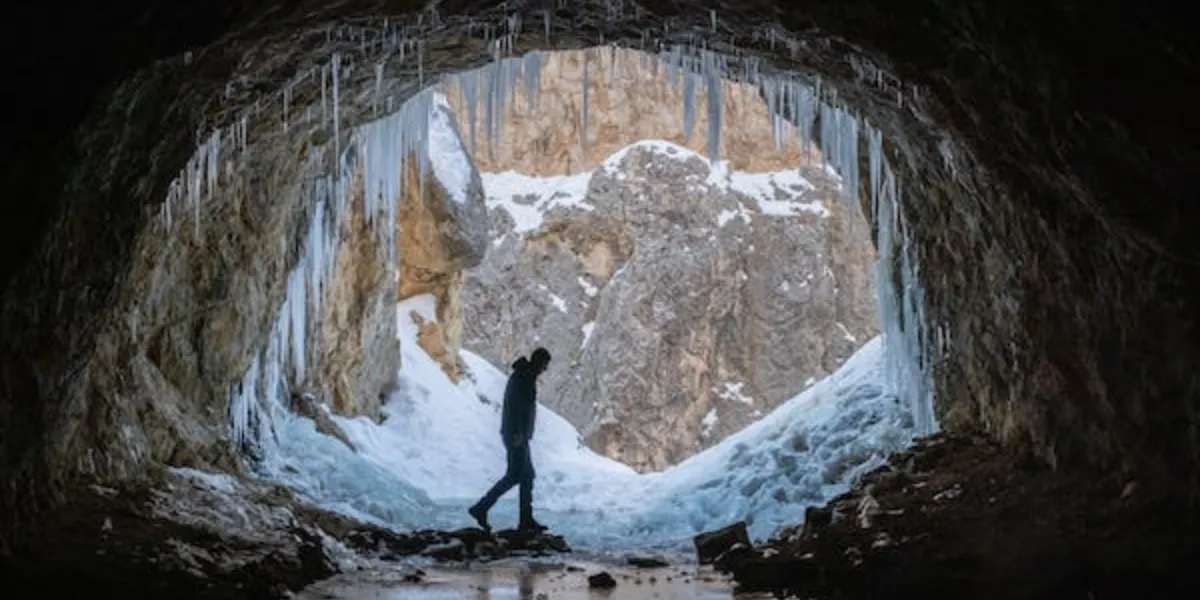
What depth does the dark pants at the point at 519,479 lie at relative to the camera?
28.4 ft

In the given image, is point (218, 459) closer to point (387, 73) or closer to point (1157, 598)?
point (387, 73)

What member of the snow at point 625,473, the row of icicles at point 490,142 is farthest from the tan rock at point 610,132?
the row of icicles at point 490,142

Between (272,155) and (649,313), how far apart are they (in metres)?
39.8

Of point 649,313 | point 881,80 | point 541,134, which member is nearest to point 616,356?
point 649,313

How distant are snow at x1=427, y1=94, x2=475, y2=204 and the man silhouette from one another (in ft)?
34.8

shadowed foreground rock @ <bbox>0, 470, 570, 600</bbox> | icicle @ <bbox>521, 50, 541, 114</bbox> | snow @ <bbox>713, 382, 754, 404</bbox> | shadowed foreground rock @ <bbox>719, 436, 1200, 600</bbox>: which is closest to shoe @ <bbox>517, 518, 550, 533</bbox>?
shadowed foreground rock @ <bbox>0, 470, 570, 600</bbox>

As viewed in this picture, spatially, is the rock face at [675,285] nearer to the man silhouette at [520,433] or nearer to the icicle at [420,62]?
the icicle at [420,62]

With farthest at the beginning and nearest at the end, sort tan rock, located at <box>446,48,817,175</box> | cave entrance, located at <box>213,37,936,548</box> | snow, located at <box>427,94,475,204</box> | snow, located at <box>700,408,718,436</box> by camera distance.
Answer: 1. tan rock, located at <box>446,48,817,175</box>
2. snow, located at <box>700,408,718,436</box>
3. snow, located at <box>427,94,475,204</box>
4. cave entrance, located at <box>213,37,936,548</box>

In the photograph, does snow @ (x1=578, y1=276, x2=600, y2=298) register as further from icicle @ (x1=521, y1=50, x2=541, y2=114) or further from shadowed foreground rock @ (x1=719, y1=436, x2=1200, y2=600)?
shadowed foreground rock @ (x1=719, y1=436, x2=1200, y2=600)

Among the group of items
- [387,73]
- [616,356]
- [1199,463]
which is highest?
[616,356]

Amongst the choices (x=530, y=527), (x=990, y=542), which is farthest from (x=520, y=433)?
(x=990, y=542)

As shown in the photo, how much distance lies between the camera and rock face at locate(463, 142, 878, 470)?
1941 inches

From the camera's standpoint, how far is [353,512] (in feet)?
34.4

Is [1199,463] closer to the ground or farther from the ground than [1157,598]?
farther from the ground
